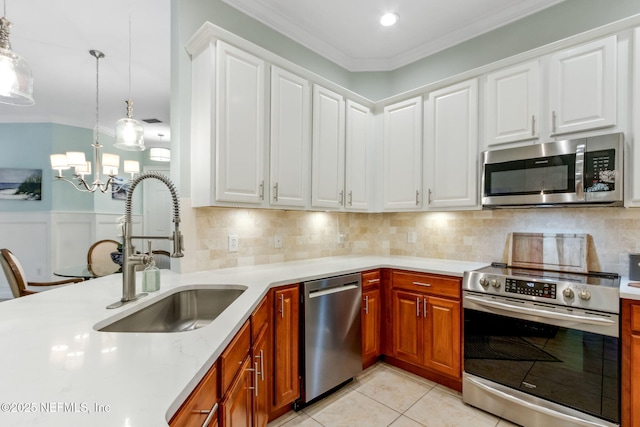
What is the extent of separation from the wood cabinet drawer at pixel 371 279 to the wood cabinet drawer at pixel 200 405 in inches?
64.7

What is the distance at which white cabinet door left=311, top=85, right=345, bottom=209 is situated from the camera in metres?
2.56

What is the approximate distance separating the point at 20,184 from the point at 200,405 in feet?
20.1

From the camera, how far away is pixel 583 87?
200 centimetres

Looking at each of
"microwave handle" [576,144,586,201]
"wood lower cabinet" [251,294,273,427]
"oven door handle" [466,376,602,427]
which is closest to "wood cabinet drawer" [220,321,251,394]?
"wood lower cabinet" [251,294,273,427]

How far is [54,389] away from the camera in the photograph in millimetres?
643

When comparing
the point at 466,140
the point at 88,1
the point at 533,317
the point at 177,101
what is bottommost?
the point at 533,317

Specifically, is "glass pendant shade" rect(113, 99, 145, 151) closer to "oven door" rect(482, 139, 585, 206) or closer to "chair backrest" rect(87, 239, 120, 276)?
"chair backrest" rect(87, 239, 120, 276)

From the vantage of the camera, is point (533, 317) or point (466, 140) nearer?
point (533, 317)

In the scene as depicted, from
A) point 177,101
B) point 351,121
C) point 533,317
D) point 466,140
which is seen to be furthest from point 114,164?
point 533,317

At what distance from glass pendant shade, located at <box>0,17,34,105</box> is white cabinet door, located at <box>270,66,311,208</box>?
A: 52.9 inches

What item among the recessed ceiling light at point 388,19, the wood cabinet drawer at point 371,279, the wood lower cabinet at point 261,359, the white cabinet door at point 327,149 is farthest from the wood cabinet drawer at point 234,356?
the recessed ceiling light at point 388,19

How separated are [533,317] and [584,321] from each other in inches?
9.5

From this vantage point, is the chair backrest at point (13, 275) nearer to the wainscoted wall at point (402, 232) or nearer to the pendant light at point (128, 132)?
the pendant light at point (128, 132)

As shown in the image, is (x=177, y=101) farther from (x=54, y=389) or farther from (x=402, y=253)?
(x=402, y=253)
